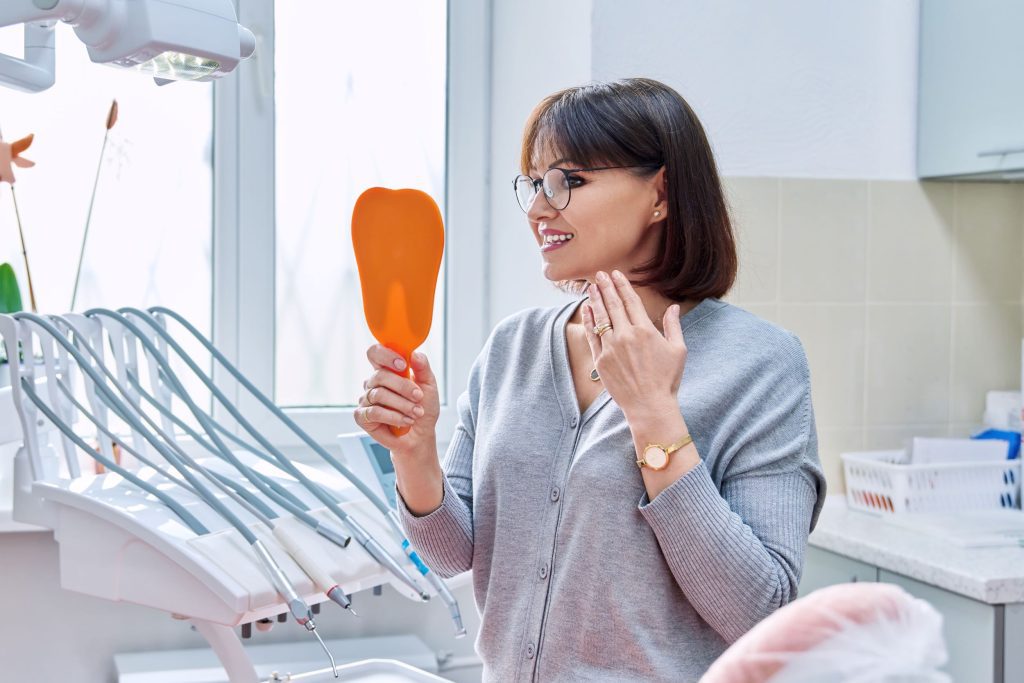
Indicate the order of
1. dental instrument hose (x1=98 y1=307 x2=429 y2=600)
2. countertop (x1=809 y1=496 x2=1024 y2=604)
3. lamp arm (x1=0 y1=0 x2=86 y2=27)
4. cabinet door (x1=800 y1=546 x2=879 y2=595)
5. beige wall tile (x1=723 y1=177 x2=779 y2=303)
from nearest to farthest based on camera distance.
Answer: lamp arm (x1=0 y1=0 x2=86 y2=27), dental instrument hose (x1=98 y1=307 x2=429 y2=600), countertop (x1=809 y1=496 x2=1024 y2=604), cabinet door (x1=800 y1=546 x2=879 y2=595), beige wall tile (x1=723 y1=177 x2=779 y2=303)

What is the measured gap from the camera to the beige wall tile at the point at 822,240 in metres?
→ 2.11

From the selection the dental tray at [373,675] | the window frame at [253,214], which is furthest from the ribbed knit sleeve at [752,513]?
the window frame at [253,214]

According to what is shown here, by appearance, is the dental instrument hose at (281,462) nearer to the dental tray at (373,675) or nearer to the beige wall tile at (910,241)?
the dental tray at (373,675)

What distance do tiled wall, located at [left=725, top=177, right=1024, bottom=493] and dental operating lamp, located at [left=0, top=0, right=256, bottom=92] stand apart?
1.27m

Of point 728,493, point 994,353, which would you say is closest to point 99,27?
point 728,493

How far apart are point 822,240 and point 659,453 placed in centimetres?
121

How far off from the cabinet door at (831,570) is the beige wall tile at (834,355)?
0.92 ft

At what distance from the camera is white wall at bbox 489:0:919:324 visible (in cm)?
197

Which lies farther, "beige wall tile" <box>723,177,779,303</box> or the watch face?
"beige wall tile" <box>723,177,779,303</box>

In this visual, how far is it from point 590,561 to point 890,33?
148 cm

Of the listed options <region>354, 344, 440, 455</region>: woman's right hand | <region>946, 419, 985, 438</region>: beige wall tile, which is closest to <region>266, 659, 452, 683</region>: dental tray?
<region>354, 344, 440, 455</region>: woman's right hand

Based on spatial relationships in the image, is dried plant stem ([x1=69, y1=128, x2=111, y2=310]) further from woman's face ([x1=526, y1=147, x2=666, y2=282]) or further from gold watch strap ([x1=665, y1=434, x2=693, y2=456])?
gold watch strap ([x1=665, y1=434, x2=693, y2=456])

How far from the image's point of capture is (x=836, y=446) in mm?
2158

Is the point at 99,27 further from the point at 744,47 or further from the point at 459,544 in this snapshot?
the point at 744,47
